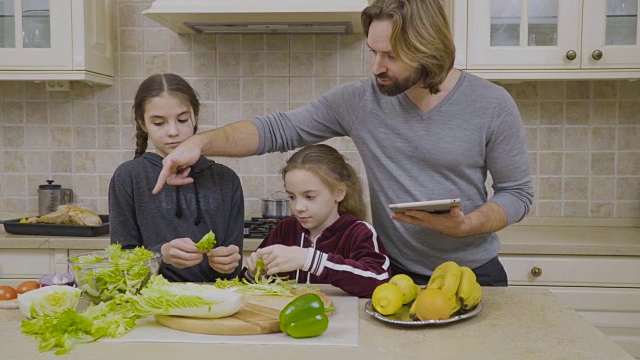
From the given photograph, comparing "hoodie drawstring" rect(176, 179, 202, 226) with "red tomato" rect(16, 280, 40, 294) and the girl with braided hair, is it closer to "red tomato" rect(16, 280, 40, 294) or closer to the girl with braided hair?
the girl with braided hair

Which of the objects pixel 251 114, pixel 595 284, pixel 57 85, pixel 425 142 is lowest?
pixel 595 284

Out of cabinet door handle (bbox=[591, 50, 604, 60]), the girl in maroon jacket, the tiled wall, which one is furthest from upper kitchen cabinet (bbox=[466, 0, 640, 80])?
the girl in maroon jacket

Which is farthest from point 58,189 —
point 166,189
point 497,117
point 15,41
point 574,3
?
point 574,3

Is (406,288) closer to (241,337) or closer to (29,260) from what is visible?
(241,337)

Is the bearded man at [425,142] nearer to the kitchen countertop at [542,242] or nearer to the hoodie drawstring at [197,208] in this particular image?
the hoodie drawstring at [197,208]

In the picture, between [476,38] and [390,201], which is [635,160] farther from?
[390,201]

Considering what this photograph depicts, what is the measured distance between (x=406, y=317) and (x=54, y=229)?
1810 millimetres

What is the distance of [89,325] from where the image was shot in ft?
4.44

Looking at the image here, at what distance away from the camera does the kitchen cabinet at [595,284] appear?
2.68 metres

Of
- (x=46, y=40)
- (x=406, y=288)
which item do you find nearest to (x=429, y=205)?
(x=406, y=288)

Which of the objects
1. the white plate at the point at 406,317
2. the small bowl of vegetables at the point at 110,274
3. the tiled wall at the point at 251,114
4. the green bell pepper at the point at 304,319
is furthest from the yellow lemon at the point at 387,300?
the tiled wall at the point at 251,114

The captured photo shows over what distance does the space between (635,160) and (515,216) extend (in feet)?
5.23

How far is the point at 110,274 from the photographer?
1485 millimetres

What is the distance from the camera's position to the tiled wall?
3.17 meters
